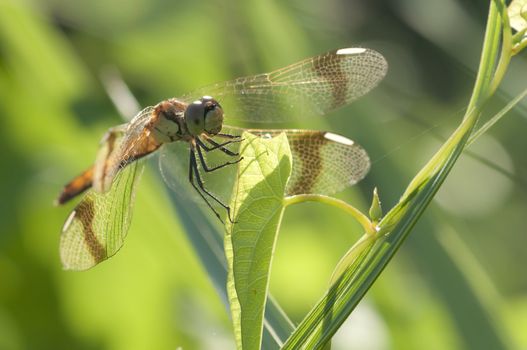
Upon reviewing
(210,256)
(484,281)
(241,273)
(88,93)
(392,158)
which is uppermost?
(88,93)

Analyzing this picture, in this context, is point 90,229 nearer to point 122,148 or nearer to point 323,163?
point 122,148

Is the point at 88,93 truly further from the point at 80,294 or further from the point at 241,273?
the point at 241,273

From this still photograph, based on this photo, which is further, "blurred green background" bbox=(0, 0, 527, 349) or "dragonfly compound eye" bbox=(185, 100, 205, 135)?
"blurred green background" bbox=(0, 0, 527, 349)

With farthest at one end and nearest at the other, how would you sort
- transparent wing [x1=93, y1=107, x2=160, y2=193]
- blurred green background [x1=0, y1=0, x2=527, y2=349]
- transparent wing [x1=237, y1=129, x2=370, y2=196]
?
blurred green background [x1=0, y1=0, x2=527, y2=349]
transparent wing [x1=237, y1=129, x2=370, y2=196]
transparent wing [x1=93, y1=107, x2=160, y2=193]

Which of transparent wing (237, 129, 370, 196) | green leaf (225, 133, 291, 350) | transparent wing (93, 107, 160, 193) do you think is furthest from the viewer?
transparent wing (237, 129, 370, 196)

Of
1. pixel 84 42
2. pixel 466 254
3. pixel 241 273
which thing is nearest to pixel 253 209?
pixel 241 273

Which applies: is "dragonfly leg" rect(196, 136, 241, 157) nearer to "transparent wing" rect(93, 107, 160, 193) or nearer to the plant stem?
"transparent wing" rect(93, 107, 160, 193)

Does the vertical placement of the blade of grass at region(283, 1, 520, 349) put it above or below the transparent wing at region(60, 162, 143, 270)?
below

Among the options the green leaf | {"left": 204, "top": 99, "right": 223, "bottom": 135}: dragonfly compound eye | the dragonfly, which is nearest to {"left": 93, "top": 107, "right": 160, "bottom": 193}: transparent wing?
the dragonfly
